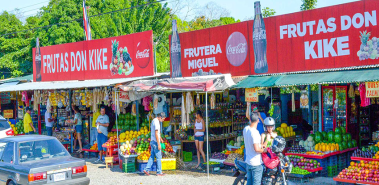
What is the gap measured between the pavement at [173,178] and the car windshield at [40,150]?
6.73 feet

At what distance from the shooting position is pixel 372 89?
9.30 meters

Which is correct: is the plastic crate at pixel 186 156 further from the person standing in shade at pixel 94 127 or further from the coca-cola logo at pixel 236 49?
the person standing in shade at pixel 94 127

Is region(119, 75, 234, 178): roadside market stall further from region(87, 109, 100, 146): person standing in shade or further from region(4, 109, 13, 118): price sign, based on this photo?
region(4, 109, 13, 118): price sign

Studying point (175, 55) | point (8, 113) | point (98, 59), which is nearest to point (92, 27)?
point (8, 113)

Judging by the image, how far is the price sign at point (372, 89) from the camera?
9219 mm

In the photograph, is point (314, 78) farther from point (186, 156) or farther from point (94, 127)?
point (94, 127)

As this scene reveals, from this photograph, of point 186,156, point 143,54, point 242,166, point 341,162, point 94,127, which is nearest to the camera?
point 242,166

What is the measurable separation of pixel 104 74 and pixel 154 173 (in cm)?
671

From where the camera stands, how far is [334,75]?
10.0 m

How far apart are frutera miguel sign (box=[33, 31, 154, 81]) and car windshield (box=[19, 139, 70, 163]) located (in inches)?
250

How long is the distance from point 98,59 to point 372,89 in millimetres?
11763

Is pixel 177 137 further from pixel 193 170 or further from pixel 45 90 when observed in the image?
pixel 45 90

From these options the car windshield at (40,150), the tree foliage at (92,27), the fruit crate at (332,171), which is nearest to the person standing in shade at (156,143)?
the car windshield at (40,150)

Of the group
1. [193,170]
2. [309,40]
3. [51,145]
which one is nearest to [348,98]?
[309,40]
